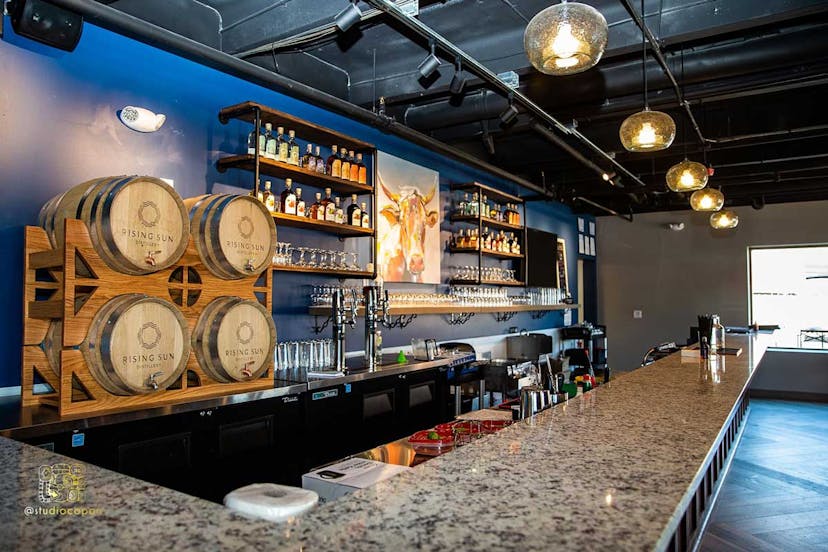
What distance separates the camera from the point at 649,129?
3.34 meters

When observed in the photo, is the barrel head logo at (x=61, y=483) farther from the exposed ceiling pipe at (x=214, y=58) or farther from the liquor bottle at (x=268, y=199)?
the liquor bottle at (x=268, y=199)

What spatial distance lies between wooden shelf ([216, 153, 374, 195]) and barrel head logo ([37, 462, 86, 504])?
2819mm

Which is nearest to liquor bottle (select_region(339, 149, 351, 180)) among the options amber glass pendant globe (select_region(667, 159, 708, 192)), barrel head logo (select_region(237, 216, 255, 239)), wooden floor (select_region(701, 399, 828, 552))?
barrel head logo (select_region(237, 216, 255, 239))

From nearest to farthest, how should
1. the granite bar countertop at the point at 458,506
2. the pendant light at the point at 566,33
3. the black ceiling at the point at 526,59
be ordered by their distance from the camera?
the granite bar countertop at the point at 458,506 → the pendant light at the point at 566,33 → the black ceiling at the point at 526,59

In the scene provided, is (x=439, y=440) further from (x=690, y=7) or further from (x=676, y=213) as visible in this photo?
(x=676, y=213)

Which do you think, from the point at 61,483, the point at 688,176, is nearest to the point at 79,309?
the point at 61,483

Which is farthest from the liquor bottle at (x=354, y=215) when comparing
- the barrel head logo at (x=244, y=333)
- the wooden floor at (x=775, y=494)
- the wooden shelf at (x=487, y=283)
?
the wooden floor at (x=775, y=494)

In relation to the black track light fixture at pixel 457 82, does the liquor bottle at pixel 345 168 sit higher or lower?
lower

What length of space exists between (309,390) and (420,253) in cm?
268

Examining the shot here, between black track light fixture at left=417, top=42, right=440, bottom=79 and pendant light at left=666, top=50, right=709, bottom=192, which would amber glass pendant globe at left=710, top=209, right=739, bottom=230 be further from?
black track light fixture at left=417, top=42, right=440, bottom=79

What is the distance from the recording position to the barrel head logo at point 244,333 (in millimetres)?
3143

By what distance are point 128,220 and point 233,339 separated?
32.6 inches

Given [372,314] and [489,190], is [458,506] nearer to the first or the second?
[372,314]

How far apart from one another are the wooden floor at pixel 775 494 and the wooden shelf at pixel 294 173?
321 cm
